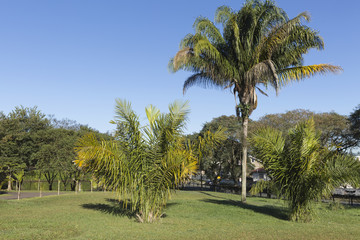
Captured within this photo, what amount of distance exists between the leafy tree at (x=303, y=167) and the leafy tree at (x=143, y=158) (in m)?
3.49

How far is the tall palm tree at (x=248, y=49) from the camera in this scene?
15984 millimetres

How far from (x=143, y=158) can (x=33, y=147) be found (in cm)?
2772

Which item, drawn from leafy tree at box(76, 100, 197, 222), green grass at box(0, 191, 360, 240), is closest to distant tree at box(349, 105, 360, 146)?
green grass at box(0, 191, 360, 240)

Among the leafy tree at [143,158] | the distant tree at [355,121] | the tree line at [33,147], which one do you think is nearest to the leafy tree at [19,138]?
the tree line at [33,147]

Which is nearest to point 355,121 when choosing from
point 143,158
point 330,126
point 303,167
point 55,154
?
point 330,126

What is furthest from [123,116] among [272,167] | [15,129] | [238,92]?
[15,129]

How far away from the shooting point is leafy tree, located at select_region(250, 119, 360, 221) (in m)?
10.6

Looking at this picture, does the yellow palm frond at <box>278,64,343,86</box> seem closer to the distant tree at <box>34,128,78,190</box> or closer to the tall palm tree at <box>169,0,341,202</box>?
the tall palm tree at <box>169,0,341,202</box>

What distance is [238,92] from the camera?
1722 centimetres

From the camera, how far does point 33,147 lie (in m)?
33.9

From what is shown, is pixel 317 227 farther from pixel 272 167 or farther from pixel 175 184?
pixel 175 184

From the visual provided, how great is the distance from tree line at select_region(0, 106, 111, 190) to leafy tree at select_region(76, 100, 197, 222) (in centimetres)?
2056

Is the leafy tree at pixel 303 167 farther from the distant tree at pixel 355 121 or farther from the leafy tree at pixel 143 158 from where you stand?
the distant tree at pixel 355 121

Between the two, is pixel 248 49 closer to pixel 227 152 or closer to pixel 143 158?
pixel 143 158
